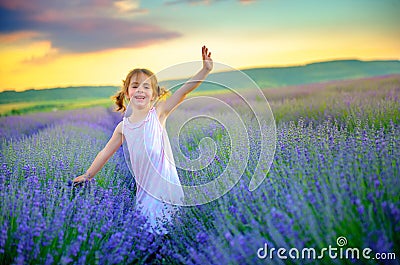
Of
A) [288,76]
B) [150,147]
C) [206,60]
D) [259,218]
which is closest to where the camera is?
[259,218]

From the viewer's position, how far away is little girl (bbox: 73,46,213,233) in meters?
2.68

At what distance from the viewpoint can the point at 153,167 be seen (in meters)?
2.68

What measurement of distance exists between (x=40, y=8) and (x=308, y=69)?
31.9 feet

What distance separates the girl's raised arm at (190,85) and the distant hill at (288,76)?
393 cm

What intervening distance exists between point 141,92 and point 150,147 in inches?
14.1

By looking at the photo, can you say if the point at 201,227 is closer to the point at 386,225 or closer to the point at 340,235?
the point at 340,235

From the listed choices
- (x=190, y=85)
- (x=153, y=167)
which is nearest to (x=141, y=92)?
(x=190, y=85)

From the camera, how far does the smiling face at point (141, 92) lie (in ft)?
8.88

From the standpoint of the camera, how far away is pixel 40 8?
514 cm

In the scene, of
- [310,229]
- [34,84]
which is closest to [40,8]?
[34,84]

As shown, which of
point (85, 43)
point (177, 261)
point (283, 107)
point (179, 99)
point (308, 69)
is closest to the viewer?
point (177, 261)

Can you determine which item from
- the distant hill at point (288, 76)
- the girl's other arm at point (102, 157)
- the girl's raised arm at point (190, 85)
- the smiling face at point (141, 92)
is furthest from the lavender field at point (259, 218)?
the distant hill at point (288, 76)

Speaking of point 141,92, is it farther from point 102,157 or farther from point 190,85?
point 102,157

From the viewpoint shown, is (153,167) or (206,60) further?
(153,167)
